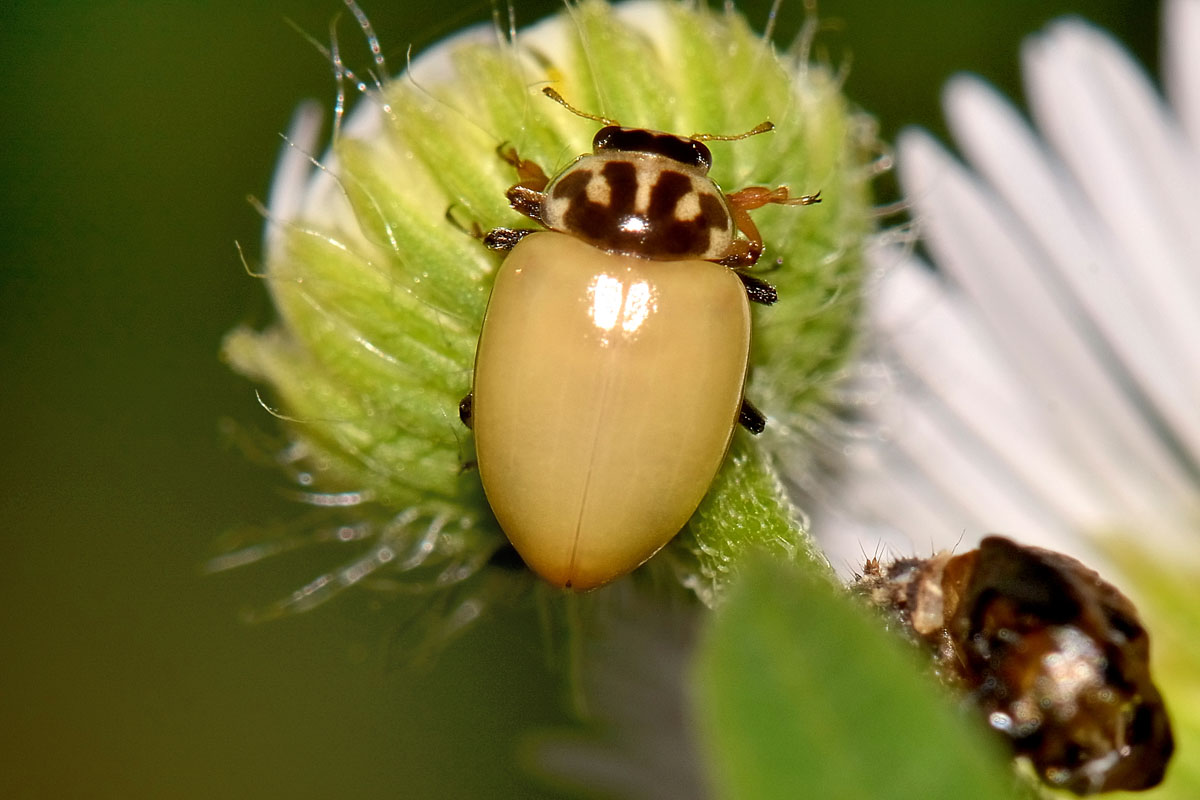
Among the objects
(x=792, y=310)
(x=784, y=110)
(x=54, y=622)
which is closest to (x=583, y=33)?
(x=784, y=110)

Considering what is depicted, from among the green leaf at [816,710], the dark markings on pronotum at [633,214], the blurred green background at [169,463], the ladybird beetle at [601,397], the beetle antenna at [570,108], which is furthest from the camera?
the blurred green background at [169,463]

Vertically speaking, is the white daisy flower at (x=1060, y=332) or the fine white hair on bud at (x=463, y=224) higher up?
Result: the fine white hair on bud at (x=463, y=224)

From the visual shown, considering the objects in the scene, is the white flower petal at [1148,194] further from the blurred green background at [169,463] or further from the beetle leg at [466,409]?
the beetle leg at [466,409]

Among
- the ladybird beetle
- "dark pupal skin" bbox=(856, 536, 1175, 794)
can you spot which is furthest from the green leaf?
the ladybird beetle

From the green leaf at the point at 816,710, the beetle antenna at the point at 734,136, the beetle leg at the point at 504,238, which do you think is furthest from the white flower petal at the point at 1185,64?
the green leaf at the point at 816,710

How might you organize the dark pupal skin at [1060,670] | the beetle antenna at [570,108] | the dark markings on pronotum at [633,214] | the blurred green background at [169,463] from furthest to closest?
1. the blurred green background at [169,463]
2. the beetle antenna at [570,108]
3. the dark markings on pronotum at [633,214]
4. the dark pupal skin at [1060,670]

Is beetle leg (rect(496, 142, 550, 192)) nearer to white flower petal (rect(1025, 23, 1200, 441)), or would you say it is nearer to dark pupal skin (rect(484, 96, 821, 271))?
dark pupal skin (rect(484, 96, 821, 271))
